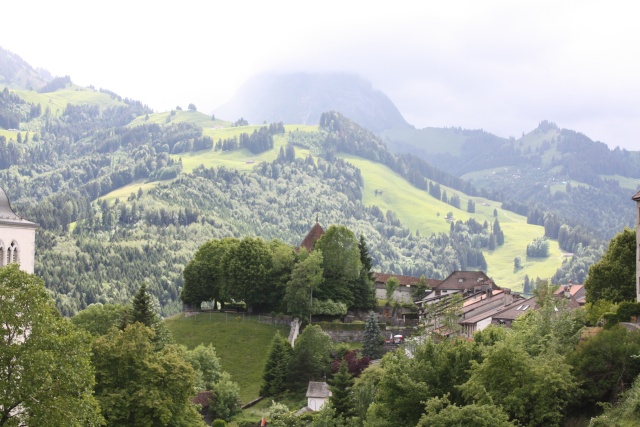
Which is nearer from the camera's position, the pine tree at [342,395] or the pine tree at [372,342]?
the pine tree at [342,395]

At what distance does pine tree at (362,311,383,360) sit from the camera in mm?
107688

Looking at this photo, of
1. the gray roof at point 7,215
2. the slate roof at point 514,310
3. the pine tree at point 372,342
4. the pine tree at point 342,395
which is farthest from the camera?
the pine tree at point 372,342

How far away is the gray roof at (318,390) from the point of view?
9456cm

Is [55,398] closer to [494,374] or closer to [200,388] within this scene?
[494,374]

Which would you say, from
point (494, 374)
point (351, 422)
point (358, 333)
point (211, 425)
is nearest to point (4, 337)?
point (494, 374)

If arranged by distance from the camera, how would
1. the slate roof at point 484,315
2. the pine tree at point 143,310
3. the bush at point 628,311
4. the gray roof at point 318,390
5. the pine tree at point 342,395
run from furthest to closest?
the slate roof at point 484,315 → the gray roof at point 318,390 → the pine tree at point 143,310 → the pine tree at point 342,395 → the bush at point 628,311

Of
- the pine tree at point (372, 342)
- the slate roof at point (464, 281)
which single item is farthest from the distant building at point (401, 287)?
the pine tree at point (372, 342)

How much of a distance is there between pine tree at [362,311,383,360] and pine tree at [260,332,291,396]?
332 inches

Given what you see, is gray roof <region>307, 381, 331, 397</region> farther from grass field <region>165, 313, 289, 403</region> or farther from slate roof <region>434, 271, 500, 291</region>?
slate roof <region>434, 271, 500, 291</region>

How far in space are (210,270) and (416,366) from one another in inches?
2795

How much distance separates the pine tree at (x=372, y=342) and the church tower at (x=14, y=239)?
5797 cm

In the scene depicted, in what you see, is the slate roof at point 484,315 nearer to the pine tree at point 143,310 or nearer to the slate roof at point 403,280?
the pine tree at point 143,310

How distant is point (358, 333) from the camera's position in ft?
391

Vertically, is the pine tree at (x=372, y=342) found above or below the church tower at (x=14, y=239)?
below
